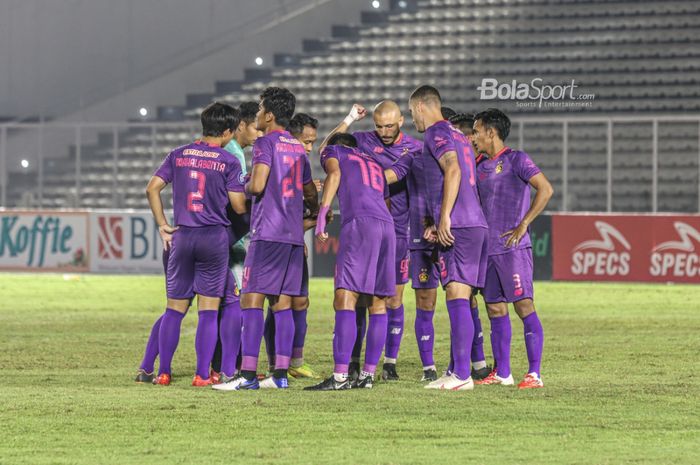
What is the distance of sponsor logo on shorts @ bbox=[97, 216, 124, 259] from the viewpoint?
84.3ft

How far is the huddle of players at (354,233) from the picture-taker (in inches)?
369

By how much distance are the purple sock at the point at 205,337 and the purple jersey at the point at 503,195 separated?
2.10 m

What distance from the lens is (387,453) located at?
6.87 meters

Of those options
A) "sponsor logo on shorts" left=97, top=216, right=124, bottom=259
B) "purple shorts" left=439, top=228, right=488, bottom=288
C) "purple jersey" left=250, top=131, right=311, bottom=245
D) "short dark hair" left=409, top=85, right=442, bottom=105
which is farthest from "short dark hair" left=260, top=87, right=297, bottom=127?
"sponsor logo on shorts" left=97, top=216, right=124, bottom=259

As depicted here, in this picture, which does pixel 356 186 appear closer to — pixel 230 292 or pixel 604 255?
pixel 230 292

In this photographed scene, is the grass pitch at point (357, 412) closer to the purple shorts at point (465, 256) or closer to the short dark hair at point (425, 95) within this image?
the purple shorts at point (465, 256)

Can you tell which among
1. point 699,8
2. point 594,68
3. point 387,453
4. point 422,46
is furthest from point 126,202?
point 387,453

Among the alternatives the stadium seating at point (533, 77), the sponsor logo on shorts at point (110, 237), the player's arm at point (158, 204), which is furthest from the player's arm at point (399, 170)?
the sponsor logo on shorts at point (110, 237)

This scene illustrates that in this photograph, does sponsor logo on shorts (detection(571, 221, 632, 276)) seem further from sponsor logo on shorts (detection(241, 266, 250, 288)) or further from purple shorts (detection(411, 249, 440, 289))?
sponsor logo on shorts (detection(241, 266, 250, 288))

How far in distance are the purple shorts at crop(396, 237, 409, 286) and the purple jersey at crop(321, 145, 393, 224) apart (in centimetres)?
105

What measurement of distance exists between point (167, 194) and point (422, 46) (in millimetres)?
7547

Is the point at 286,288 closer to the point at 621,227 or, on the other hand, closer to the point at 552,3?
the point at 621,227

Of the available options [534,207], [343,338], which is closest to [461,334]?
[343,338]

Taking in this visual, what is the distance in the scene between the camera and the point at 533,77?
95.2 ft
